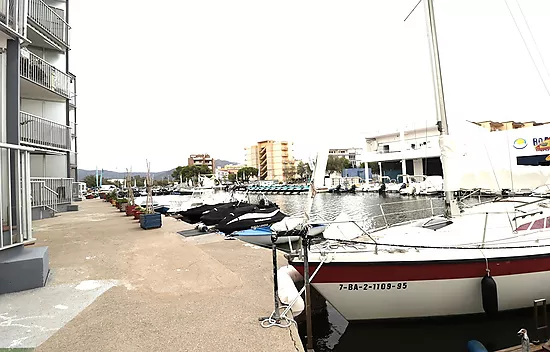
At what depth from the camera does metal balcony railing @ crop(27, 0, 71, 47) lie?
14.1 metres

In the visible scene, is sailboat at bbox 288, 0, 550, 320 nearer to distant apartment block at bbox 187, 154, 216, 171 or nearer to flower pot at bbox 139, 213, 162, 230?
flower pot at bbox 139, 213, 162, 230

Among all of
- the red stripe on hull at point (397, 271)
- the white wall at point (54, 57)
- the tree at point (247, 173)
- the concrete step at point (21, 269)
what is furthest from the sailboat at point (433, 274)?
the tree at point (247, 173)

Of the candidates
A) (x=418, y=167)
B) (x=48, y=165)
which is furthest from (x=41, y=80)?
(x=418, y=167)

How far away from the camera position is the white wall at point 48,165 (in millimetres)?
15664

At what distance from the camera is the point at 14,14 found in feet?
18.6

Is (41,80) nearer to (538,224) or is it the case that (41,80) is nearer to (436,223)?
(436,223)

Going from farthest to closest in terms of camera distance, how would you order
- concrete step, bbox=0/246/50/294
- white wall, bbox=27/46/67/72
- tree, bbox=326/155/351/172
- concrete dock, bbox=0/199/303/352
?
tree, bbox=326/155/351/172 → white wall, bbox=27/46/67/72 → concrete step, bbox=0/246/50/294 → concrete dock, bbox=0/199/303/352

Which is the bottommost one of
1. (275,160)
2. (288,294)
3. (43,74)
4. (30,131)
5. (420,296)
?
(420,296)

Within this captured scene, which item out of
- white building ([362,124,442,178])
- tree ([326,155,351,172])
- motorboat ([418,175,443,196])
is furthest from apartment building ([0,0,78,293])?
tree ([326,155,351,172])

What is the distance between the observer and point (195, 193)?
27.8m

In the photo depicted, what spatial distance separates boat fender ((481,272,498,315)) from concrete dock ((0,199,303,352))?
3670 millimetres

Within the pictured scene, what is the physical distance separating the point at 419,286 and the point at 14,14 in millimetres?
→ 8767

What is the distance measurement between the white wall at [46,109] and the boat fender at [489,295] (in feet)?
63.1

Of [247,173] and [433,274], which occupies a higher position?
[247,173]
